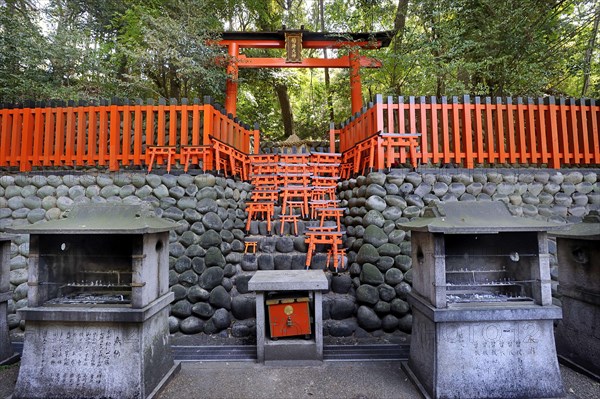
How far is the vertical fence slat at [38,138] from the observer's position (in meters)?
6.88

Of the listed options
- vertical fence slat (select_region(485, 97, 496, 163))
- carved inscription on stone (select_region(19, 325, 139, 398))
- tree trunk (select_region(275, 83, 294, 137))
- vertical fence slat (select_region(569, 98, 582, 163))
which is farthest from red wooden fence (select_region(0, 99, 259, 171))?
tree trunk (select_region(275, 83, 294, 137))

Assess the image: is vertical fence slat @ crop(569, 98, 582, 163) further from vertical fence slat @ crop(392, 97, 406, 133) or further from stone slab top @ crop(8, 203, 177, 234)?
stone slab top @ crop(8, 203, 177, 234)

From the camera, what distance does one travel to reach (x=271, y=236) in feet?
23.5

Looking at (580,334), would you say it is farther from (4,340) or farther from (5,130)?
(5,130)

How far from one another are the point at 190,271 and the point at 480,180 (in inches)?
253

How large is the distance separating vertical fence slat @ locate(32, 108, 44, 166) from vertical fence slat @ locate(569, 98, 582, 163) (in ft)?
40.4

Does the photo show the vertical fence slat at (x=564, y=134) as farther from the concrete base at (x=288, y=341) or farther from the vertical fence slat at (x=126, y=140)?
the vertical fence slat at (x=126, y=140)

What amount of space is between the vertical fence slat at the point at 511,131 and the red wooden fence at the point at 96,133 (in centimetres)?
682

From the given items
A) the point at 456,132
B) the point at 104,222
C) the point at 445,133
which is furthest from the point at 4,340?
the point at 456,132

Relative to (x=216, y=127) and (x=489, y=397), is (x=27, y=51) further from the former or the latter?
(x=489, y=397)

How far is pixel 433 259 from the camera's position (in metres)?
3.71

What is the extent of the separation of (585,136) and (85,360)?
10.2m

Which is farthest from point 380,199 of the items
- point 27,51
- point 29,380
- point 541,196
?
point 27,51

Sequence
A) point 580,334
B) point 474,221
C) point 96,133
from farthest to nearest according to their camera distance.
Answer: point 96,133, point 580,334, point 474,221
